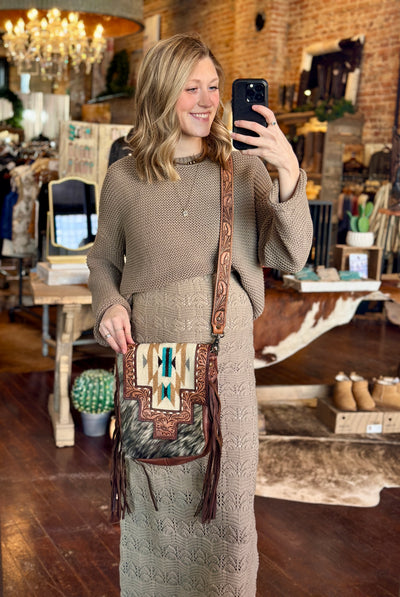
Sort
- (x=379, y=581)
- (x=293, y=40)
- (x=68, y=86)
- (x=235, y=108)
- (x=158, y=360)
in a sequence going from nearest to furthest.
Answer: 1. (x=235, y=108)
2. (x=158, y=360)
3. (x=379, y=581)
4. (x=293, y=40)
5. (x=68, y=86)

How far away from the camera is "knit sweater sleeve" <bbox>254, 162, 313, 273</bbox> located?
1.55 metres

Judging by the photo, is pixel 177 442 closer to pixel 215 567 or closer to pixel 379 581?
pixel 215 567

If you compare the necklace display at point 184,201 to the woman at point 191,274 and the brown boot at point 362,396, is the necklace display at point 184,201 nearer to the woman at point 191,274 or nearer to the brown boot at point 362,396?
the woman at point 191,274

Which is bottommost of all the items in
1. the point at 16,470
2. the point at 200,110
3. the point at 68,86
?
the point at 16,470

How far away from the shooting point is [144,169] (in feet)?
5.80

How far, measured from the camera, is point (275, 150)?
152cm

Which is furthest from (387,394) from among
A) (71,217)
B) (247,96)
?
(247,96)

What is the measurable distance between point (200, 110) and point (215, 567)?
115 cm

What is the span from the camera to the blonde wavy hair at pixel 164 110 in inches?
64.8

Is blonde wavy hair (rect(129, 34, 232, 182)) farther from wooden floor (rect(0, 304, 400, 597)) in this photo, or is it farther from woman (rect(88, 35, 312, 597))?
wooden floor (rect(0, 304, 400, 597))

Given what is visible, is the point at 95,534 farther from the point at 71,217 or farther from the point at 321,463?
the point at 71,217

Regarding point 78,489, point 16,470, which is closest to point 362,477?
point 78,489

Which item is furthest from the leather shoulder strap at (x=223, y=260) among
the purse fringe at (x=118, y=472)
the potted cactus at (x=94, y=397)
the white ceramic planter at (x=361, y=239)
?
the white ceramic planter at (x=361, y=239)

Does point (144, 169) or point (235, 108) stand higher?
point (235, 108)
